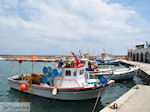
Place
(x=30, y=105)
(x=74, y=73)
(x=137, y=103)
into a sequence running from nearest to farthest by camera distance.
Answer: (x=137, y=103), (x=30, y=105), (x=74, y=73)

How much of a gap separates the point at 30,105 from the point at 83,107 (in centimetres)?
503

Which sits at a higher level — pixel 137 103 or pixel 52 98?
pixel 137 103

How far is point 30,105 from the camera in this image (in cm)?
1075

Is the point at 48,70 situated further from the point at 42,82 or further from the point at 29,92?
the point at 29,92

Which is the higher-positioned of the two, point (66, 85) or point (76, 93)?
point (66, 85)

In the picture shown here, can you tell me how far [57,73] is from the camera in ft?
35.5

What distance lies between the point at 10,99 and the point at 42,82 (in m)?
3.71

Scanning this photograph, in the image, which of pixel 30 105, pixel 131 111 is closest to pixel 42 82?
pixel 30 105

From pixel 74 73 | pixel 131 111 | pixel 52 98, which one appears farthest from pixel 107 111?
pixel 52 98

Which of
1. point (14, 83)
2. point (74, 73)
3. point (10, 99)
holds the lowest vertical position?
point (10, 99)

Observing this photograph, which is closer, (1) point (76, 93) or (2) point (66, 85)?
(1) point (76, 93)

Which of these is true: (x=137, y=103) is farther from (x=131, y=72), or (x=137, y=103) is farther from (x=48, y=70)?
(x=131, y=72)

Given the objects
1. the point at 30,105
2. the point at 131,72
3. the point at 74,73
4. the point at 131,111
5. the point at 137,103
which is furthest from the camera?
the point at 131,72

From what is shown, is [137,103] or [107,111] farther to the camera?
[137,103]
